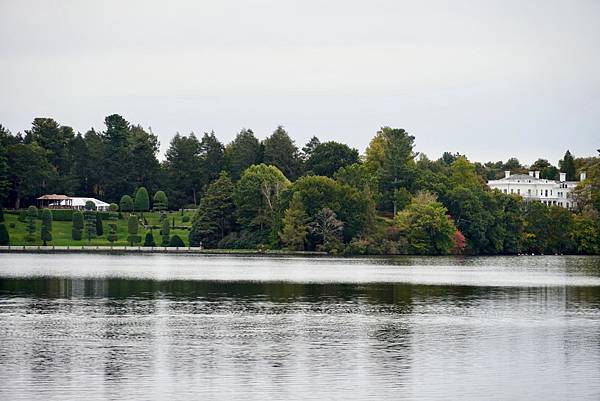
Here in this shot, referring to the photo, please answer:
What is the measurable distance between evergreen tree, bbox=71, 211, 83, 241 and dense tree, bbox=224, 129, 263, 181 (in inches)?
1115

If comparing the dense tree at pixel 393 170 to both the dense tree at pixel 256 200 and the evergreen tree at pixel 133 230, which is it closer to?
the dense tree at pixel 256 200

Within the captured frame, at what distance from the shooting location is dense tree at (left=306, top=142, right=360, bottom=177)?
449 ft

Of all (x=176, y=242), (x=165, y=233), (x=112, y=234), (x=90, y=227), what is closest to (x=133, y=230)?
(x=112, y=234)

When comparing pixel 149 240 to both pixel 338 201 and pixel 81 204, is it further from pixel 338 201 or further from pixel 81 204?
pixel 338 201

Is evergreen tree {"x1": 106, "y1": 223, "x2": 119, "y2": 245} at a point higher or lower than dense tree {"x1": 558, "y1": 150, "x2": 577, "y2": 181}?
lower

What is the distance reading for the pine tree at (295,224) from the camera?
113 m

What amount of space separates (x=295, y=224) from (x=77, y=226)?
31355 mm

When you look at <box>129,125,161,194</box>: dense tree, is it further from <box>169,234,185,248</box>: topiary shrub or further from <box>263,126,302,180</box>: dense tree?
<box>169,234,185,248</box>: topiary shrub

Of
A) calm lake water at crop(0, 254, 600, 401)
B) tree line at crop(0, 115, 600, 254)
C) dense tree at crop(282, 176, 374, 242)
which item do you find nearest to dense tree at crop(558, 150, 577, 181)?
tree line at crop(0, 115, 600, 254)

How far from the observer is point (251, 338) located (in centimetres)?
3897

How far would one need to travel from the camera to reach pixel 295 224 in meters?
114

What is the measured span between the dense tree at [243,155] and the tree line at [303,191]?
0.65 ft

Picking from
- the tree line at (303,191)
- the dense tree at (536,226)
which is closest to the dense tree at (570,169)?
the tree line at (303,191)

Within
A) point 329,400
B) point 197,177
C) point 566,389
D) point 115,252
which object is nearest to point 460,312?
point 566,389
